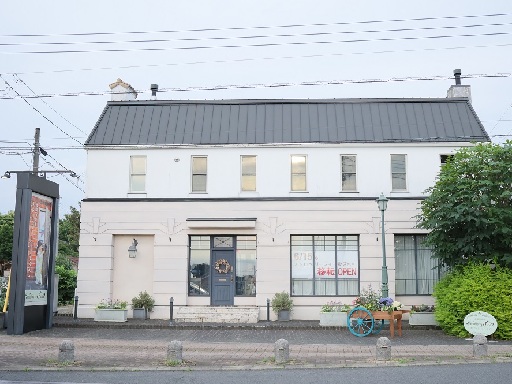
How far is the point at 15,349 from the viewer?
1716cm

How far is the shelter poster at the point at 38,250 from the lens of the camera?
21422 millimetres

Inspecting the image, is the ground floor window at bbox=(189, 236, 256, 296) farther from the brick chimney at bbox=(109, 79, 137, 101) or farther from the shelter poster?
the brick chimney at bbox=(109, 79, 137, 101)

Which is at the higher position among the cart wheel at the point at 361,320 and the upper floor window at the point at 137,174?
the upper floor window at the point at 137,174

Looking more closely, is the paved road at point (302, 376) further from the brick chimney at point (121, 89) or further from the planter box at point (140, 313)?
the brick chimney at point (121, 89)

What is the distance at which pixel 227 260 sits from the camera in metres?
26.7

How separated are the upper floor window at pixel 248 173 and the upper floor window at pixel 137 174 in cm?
423

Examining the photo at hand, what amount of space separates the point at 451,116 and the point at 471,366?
15.4 m

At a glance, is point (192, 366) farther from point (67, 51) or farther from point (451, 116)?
point (451, 116)

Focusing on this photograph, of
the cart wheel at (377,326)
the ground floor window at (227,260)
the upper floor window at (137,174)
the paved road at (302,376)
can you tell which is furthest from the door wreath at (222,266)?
the paved road at (302,376)

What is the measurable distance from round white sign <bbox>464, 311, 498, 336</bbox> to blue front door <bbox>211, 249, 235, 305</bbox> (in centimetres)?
1105

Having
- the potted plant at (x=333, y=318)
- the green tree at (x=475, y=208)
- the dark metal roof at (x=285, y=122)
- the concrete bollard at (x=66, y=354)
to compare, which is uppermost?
the dark metal roof at (x=285, y=122)

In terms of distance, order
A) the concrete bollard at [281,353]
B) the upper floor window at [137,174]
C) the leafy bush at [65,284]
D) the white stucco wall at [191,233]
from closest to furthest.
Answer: the concrete bollard at [281,353] → the white stucco wall at [191,233] → the upper floor window at [137,174] → the leafy bush at [65,284]

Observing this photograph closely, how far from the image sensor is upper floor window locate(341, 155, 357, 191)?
2663 cm

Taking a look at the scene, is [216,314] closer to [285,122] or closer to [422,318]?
[422,318]
